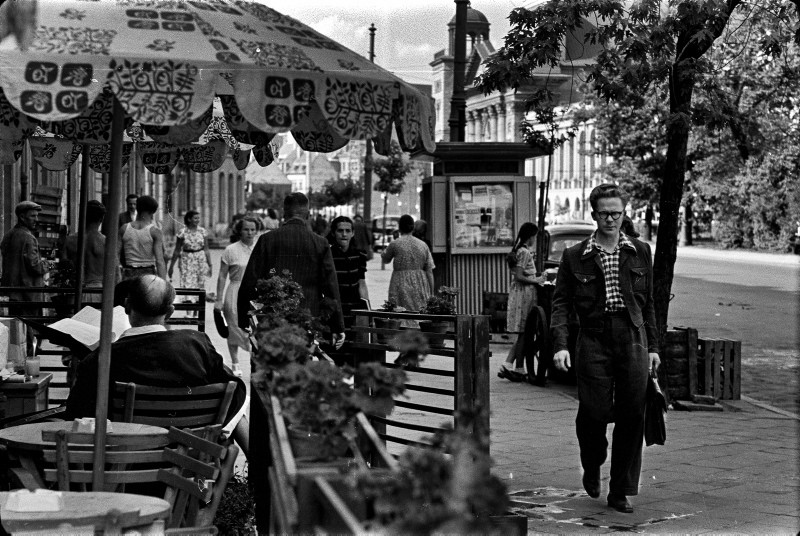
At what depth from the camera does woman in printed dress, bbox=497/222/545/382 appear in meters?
14.3

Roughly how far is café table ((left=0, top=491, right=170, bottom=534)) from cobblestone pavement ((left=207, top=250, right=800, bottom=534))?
333 centimetres

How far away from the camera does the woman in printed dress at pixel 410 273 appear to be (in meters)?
15.3

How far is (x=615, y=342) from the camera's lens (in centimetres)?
746

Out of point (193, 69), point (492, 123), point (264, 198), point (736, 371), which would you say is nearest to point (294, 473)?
point (193, 69)

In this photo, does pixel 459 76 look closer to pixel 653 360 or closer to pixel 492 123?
pixel 653 360

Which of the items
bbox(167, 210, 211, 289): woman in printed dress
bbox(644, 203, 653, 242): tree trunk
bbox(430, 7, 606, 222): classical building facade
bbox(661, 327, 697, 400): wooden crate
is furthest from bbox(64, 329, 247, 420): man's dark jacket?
bbox(430, 7, 606, 222): classical building facade

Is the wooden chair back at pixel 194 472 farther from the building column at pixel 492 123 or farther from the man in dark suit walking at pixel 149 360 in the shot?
the building column at pixel 492 123

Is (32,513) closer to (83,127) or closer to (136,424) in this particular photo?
(136,424)

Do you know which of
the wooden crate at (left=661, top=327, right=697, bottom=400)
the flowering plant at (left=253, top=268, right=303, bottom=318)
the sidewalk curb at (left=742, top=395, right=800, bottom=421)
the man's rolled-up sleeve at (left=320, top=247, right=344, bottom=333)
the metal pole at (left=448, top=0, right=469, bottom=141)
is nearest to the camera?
the flowering plant at (left=253, top=268, right=303, bottom=318)

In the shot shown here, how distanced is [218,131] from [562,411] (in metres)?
4.20

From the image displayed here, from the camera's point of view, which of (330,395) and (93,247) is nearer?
(330,395)

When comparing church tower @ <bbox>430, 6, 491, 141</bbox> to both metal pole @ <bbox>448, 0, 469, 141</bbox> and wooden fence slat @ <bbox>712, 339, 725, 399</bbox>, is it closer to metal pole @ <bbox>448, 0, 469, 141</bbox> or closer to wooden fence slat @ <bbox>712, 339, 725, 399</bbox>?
metal pole @ <bbox>448, 0, 469, 141</bbox>

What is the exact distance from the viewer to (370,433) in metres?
3.52

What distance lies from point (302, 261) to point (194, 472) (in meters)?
3.58
